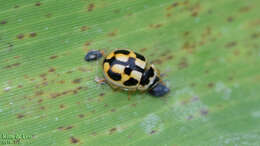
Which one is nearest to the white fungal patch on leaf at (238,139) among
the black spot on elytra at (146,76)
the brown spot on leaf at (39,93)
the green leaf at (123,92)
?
the green leaf at (123,92)

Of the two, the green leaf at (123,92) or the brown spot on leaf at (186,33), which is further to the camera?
the brown spot on leaf at (186,33)

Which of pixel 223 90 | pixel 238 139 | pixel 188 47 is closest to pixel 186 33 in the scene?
pixel 188 47

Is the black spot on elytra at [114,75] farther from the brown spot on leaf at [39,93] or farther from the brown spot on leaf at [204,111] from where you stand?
the brown spot on leaf at [204,111]

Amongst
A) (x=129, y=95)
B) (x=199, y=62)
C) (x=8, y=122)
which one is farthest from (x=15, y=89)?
(x=199, y=62)

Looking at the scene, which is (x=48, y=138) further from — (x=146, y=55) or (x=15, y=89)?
(x=146, y=55)

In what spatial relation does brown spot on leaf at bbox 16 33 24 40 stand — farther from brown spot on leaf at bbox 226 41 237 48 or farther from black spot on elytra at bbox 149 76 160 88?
brown spot on leaf at bbox 226 41 237 48

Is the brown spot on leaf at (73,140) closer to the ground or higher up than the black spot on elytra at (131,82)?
closer to the ground

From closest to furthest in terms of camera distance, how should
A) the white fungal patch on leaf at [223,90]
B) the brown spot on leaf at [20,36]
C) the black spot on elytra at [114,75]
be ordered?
the brown spot on leaf at [20,36] < the black spot on elytra at [114,75] < the white fungal patch on leaf at [223,90]
